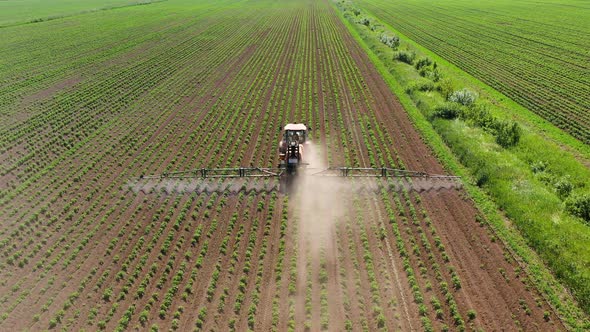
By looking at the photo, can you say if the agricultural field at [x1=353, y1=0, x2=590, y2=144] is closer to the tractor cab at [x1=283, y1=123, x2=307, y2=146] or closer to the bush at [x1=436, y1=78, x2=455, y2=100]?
the bush at [x1=436, y1=78, x2=455, y2=100]

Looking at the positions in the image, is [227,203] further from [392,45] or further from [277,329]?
[392,45]

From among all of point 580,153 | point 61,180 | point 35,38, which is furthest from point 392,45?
point 35,38

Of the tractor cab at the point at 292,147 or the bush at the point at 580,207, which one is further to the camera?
the tractor cab at the point at 292,147

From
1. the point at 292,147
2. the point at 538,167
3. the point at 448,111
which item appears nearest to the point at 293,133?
the point at 292,147

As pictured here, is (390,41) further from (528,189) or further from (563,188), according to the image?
(528,189)

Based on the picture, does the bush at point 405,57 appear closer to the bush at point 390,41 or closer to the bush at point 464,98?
the bush at point 390,41

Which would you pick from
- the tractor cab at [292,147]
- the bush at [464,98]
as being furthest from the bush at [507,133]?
the tractor cab at [292,147]
